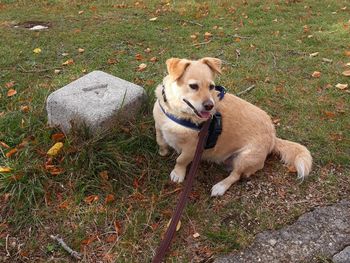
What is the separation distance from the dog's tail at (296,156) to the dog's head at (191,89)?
95cm

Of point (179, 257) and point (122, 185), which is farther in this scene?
point (122, 185)

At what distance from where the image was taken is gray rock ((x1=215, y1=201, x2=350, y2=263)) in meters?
2.86

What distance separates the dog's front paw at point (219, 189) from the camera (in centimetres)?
338

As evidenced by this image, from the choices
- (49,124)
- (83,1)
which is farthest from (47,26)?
(49,124)

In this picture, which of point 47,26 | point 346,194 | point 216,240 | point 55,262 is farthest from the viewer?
point 47,26

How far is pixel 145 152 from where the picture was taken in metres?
3.65

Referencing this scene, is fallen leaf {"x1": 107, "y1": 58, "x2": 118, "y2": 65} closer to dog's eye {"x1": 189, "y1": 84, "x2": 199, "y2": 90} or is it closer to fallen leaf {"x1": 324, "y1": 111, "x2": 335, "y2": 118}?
dog's eye {"x1": 189, "y1": 84, "x2": 199, "y2": 90}

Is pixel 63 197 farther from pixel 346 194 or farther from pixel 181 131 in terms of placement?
pixel 346 194

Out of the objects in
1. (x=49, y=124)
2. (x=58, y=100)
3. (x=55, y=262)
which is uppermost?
(x=58, y=100)

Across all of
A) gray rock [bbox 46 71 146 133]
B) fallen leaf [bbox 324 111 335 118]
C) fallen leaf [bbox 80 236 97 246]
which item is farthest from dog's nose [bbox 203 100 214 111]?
fallen leaf [bbox 324 111 335 118]

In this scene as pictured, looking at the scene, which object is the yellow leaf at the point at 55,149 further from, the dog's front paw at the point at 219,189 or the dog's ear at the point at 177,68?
the dog's front paw at the point at 219,189

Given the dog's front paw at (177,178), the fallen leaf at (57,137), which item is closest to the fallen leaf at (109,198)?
the dog's front paw at (177,178)

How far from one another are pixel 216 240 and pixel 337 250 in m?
0.95

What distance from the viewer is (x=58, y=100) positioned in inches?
144
